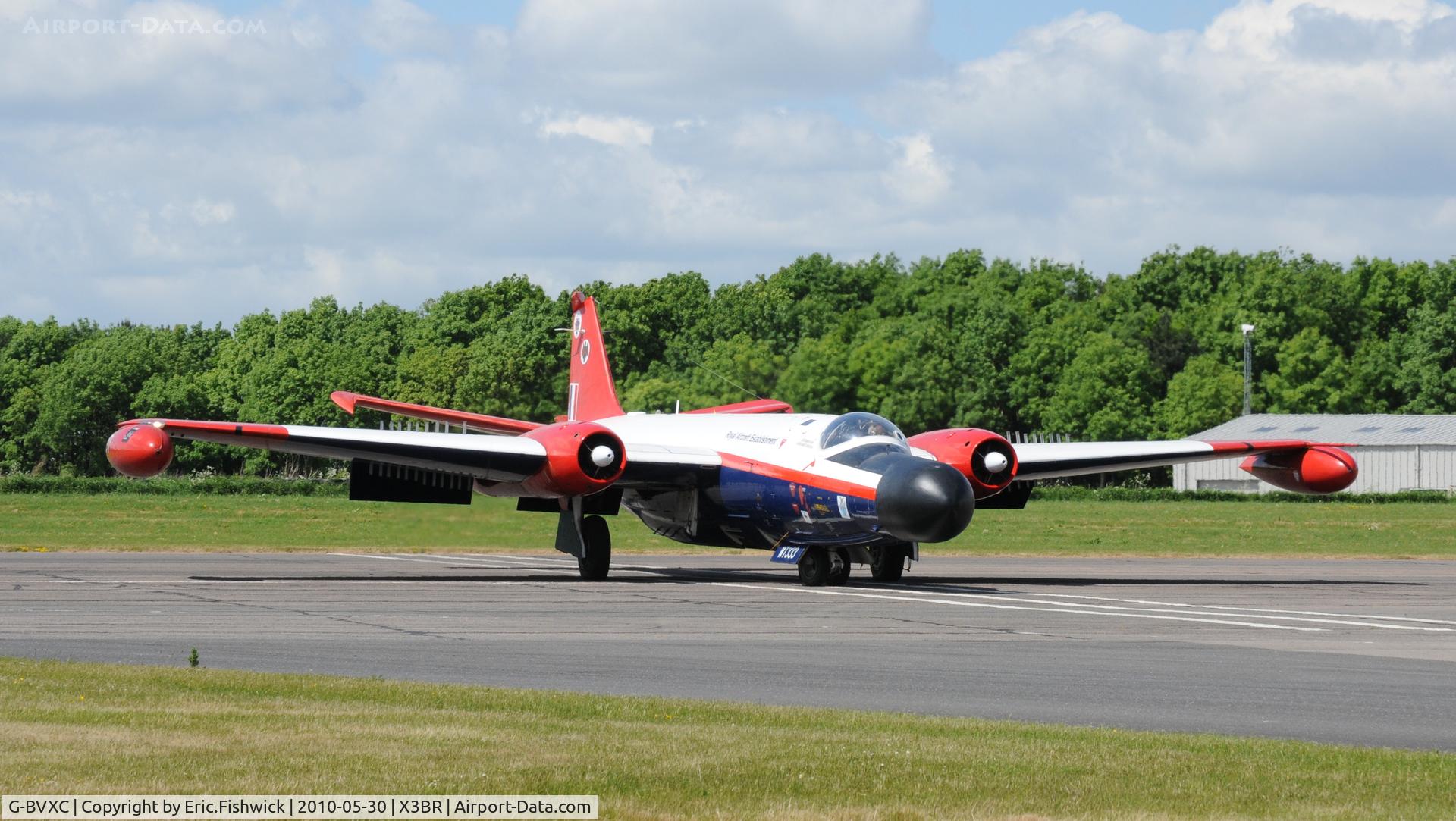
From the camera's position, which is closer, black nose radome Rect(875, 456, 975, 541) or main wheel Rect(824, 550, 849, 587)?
black nose radome Rect(875, 456, 975, 541)

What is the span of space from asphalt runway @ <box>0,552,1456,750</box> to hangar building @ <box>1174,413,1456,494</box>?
58785 mm

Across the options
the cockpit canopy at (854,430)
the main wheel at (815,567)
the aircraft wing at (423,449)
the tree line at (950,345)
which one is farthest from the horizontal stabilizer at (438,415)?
the tree line at (950,345)

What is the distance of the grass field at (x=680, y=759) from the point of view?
8602mm

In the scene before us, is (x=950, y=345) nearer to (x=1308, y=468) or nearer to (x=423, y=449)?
(x=1308, y=468)

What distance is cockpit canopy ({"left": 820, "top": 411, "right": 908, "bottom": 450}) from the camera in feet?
85.7

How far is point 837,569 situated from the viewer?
1067 inches

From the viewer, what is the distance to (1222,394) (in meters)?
99.1

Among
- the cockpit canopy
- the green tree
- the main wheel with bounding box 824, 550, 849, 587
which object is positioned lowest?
the main wheel with bounding box 824, 550, 849, 587

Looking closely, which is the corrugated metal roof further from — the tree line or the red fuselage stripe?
the red fuselage stripe

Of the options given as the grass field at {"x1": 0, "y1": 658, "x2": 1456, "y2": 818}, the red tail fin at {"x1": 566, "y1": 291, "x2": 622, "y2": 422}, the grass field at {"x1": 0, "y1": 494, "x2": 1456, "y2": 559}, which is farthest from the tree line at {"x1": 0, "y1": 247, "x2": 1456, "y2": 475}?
the grass field at {"x1": 0, "y1": 658, "x2": 1456, "y2": 818}

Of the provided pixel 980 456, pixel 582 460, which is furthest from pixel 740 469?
pixel 980 456

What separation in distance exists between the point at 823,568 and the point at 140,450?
34.4 feet

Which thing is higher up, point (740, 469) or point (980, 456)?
point (980, 456)

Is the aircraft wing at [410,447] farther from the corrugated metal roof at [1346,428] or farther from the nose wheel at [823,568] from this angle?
the corrugated metal roof at [1346,428]
